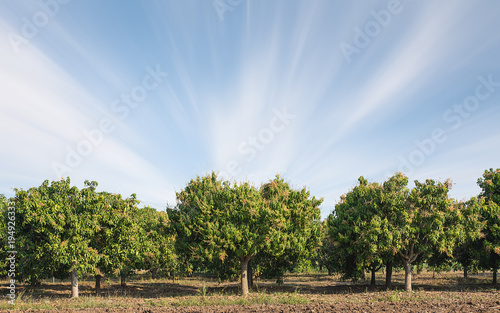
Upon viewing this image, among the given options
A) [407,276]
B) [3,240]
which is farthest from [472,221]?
[3,240]

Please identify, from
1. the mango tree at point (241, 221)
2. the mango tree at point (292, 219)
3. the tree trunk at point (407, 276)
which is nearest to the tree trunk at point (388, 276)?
the tree trunk at point (407, 276)

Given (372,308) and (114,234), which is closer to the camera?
(372,308)

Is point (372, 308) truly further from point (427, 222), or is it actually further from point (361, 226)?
point (427, 222)

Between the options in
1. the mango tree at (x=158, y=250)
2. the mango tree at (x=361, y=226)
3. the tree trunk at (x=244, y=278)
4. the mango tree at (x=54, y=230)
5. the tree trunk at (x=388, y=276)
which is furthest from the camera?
the mango tree at (x=158, y=250)

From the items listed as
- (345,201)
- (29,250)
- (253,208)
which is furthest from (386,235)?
(29,250)

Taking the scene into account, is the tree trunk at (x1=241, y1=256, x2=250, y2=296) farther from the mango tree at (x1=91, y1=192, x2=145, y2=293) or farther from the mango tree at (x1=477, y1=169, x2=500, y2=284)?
the mango tree at (x1=477, y1=169, x2=500, y2=284)

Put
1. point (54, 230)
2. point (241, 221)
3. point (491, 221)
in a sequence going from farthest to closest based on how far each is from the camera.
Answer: point (491, 221) → point (241, 221) → point (54, 230)

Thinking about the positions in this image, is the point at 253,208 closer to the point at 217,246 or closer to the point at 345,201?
the point at 217,246

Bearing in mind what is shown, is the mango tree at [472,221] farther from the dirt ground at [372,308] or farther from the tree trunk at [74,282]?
the tree trunk at [74,282]

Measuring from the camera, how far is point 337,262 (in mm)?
36812

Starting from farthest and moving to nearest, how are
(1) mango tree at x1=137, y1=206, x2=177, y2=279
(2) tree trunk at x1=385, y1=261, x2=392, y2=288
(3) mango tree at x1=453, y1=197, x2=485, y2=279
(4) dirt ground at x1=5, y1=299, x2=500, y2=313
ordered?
1. (1) mango tree at x1=137, y1=206, x2=177, y2=279
2. (2) tree trunk at x1=385, y1=261, x2=392, y2=288
3. (3) mango tree at x1=453, y1=197, x2=485, y2=279
4. (4) dirt ground at x1=5, y1=299, x2=500, y2=313

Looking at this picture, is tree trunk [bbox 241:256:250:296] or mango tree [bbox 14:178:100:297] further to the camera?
tree trunk [bbox 241:256:250:296]

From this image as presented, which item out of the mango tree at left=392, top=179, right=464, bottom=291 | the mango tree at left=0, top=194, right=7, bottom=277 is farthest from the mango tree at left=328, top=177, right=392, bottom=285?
the mango tree at left=0, top=194, right=7, bottom=277

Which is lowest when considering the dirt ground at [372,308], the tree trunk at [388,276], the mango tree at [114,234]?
the tree trunk at [388,276]
